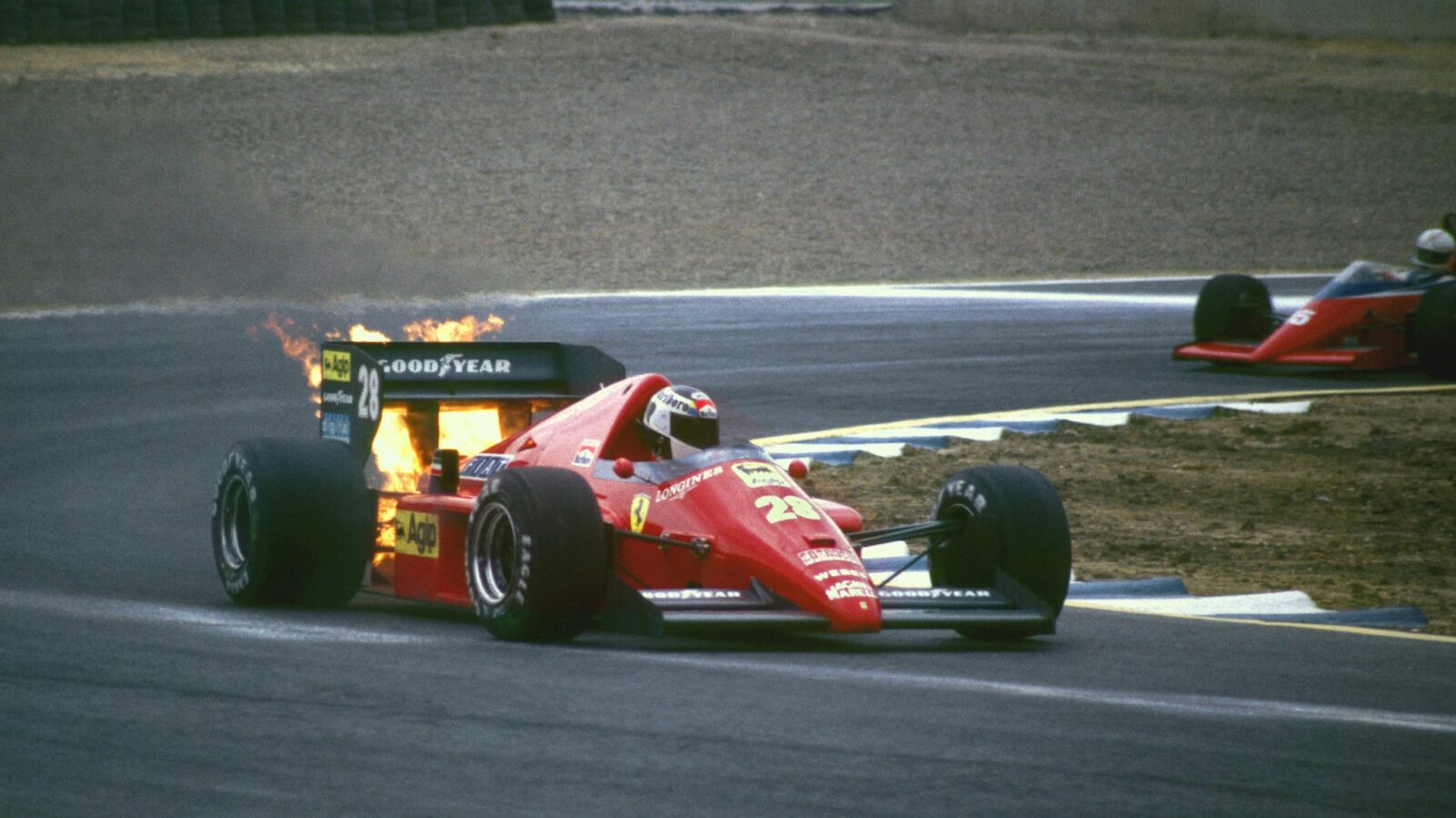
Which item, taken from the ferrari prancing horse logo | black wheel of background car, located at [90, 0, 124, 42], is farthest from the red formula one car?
black wheel of background car, located at [90, 0, 124, 42]

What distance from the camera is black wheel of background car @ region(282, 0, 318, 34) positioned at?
120ft

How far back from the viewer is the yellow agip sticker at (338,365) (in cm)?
876

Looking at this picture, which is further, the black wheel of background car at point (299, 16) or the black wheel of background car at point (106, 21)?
the black wheel of background car at point (299, 16)

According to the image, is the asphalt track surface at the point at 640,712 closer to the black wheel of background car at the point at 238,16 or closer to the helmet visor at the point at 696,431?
the helmet visor at the point at 696,431

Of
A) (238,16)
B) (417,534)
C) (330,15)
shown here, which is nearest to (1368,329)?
(417,534)

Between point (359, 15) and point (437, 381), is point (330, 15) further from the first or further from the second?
point (437, 381)

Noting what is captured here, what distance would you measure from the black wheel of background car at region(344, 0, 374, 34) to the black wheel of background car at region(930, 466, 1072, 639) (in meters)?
31.4

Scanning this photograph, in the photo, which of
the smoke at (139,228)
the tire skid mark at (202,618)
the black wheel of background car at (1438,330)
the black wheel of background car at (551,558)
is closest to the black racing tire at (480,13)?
the smoke at (139,228)

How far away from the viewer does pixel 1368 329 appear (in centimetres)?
1702

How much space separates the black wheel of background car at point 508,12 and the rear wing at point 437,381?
3101 centimetres

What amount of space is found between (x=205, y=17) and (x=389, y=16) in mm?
3451

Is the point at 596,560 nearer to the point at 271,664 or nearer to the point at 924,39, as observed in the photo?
the point at 271,664

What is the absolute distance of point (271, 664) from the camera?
6.41m

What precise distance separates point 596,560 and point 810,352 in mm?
11392
